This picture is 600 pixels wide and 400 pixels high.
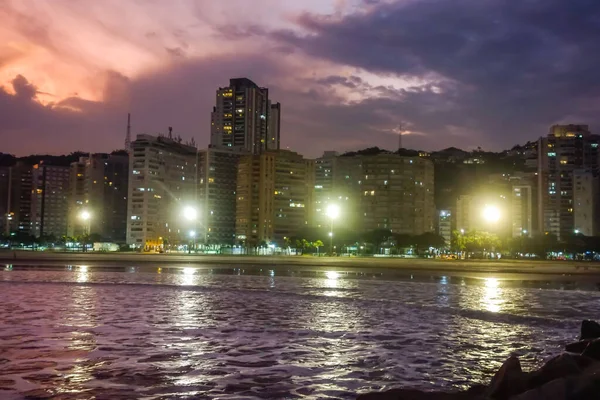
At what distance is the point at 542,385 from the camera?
6277 mm

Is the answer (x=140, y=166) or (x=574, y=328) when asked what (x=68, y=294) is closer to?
(x=574, y=328)

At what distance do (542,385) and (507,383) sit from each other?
0.54 metres

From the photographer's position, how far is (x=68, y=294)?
21453 millimetres

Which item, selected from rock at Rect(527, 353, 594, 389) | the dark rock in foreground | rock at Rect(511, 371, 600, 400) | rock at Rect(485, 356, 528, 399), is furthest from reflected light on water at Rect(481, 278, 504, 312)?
rock at Rect(511, 371, 600, 400)

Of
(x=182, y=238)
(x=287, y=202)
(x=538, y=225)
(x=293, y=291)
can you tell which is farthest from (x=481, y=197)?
(x=293, y=291)

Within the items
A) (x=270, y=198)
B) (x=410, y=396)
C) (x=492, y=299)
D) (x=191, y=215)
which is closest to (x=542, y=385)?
(x=410, y=396)

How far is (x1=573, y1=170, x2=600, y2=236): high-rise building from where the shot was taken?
19019cm

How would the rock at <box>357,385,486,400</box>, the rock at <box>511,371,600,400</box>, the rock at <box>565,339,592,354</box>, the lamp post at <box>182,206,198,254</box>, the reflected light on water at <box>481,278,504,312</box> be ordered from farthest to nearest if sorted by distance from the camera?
the lamp post at <box>182,206,198,254</box>, the reflected light on water at <box>481,278,504,312</box>, the rock at <box>565,339,592,354</box>, the rock at <box>357,385,486,400</box>, the rock at <box>511,371,600,400</box>

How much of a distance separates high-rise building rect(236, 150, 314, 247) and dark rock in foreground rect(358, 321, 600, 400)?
601 ft

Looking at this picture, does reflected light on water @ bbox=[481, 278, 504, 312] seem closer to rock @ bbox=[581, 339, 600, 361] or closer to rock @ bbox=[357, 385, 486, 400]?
rock @ bbox=[581, 339, 600, 361]

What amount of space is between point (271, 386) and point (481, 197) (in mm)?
190504

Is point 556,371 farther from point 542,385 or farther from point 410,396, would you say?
point 410,396

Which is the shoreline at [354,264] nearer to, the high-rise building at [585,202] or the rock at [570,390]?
the rock at [570,390]

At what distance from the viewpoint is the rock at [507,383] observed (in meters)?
6.67
